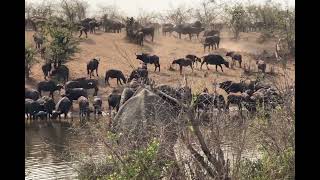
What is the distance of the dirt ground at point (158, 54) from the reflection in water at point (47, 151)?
5986 millimetres

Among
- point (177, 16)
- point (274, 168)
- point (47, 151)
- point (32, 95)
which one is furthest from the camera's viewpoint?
point (177, 16)

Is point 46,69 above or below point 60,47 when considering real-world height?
below

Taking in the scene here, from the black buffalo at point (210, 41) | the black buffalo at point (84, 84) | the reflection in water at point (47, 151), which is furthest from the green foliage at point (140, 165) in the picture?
the black buffalo at point (210, 41)

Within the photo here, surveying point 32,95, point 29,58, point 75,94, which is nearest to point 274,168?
point 75,94

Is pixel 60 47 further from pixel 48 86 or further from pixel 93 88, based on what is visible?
pixel 48 86

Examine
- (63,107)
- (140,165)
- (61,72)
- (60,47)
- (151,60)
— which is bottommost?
(63,107)

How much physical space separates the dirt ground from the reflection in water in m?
5.99

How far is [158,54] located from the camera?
134 feet

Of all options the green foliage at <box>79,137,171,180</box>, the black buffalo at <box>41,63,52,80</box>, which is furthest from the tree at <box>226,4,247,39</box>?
the green foliage at <box>79,137,171,180</box>

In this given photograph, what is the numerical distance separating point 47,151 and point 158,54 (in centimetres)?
2409

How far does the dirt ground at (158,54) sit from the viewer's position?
108 ft

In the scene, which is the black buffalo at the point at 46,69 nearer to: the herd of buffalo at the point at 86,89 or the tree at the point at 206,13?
the herd of buffalo at the point at 86,89
